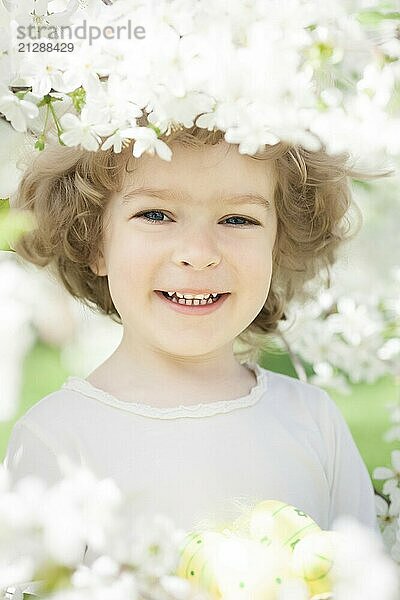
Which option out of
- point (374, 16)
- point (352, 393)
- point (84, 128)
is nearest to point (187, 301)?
point (84, 128)

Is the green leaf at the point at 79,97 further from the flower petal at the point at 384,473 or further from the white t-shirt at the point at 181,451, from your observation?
the flower petal at the point at 384,473

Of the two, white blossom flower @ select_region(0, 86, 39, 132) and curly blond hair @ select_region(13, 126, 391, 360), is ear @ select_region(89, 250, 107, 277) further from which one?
white blossom flower @ select_region(0, 86, 39, 132)

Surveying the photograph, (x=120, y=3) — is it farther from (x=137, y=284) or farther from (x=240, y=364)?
(x=240, y=364)

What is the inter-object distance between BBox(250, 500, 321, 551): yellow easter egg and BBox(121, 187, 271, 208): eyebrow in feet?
1.24

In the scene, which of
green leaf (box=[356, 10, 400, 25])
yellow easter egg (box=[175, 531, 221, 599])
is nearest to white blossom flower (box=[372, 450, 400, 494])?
yellow easter egg (box=[175, 531, 221, 599])

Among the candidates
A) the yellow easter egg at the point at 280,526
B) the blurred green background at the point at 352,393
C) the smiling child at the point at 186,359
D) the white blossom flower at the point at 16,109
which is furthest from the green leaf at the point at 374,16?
the blurred green background at the point at 352,393

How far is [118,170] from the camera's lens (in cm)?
128

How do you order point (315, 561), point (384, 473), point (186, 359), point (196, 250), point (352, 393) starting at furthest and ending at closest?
point (352, 393), point (384, 473), point (186, 359), point (196, 250), point (315, 561)

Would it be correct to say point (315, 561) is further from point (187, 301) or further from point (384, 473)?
point (384, 473)

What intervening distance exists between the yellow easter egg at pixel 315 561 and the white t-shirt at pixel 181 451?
163mm

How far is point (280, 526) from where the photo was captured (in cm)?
111

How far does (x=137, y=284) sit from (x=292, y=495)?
33 cm

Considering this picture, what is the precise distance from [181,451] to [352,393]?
3.94 ft

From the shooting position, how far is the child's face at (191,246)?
1.23 meters
